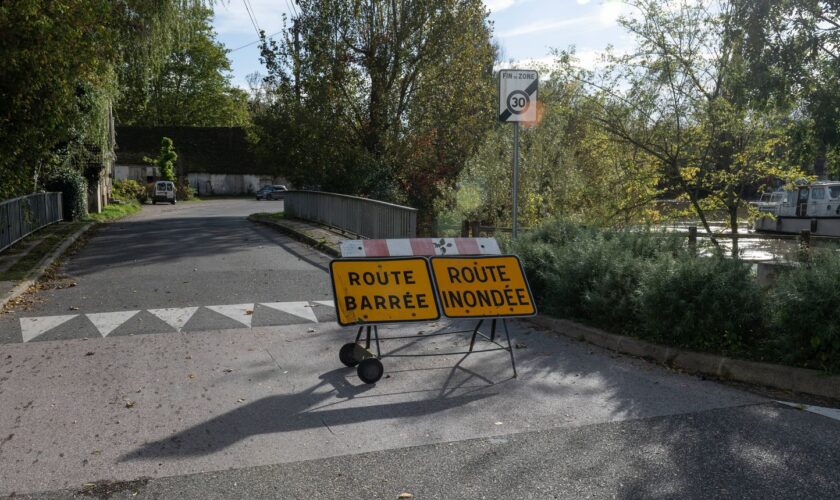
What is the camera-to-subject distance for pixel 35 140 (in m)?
12.8

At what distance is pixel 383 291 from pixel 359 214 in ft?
35.8

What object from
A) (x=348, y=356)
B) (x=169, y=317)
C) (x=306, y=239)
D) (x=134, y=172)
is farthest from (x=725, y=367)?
(x=134, y=172)

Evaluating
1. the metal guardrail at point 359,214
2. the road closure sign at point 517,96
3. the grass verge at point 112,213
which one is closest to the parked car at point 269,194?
the grass verge at point 112,213

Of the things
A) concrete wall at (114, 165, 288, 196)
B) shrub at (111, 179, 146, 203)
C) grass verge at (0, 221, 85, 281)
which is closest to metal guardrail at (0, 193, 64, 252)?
grass verge at (0, 221, 85, 281)

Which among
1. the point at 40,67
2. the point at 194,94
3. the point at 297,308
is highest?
the point at 194,94

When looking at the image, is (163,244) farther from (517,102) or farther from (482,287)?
(482,287)

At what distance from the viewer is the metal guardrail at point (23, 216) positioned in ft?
49.5

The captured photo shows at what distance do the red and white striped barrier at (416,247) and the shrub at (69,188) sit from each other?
A: 21.6 m

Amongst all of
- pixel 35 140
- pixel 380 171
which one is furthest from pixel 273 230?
pixel 35 140

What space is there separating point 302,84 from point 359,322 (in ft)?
71.2

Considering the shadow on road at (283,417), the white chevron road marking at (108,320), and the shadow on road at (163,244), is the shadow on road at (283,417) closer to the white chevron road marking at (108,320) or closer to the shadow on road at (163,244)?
the white chevron road marking at (108,320)

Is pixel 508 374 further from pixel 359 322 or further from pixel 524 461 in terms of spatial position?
pixel 524 461

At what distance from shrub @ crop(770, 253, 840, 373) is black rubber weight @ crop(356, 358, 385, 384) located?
11.1 feet

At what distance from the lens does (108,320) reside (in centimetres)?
868
